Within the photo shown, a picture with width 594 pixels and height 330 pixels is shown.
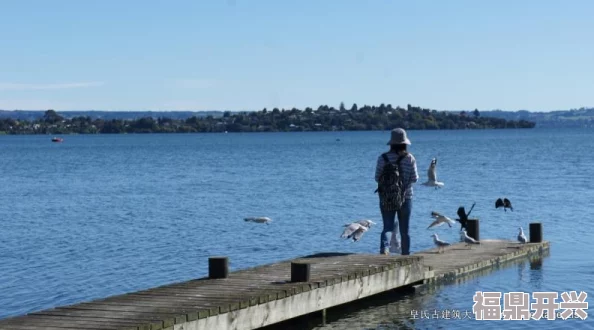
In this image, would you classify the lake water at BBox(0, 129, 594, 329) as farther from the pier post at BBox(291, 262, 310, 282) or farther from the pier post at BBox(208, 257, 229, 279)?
the pier post at BBox(208, 257, 229, 279)

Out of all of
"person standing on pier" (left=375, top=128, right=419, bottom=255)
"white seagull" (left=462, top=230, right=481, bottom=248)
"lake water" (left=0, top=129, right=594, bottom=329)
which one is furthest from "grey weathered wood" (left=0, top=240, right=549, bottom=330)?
"white seagull" (left=462, top=230, right=481, bottom=248)

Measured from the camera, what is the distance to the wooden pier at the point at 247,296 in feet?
44.3

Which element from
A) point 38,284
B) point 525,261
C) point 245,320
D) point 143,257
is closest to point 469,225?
point 525,261

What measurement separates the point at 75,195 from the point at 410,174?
1497 inches

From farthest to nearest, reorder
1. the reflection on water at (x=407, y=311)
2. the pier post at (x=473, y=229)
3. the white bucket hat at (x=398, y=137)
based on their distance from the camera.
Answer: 1. the pier post at (x=473, y=229)
2. the white bucket hat at (x=398, y=137)
3. the reflection on water at (x=407, y=311)

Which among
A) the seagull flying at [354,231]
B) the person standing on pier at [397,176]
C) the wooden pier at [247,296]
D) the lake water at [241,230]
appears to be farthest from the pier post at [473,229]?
the person standing on pier at [397,176]

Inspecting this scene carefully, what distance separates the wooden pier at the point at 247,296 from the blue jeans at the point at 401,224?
43 centimetres

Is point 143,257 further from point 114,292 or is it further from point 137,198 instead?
point 137,198

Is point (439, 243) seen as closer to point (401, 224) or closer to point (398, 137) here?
point (401, 224)

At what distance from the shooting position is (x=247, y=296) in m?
14.9

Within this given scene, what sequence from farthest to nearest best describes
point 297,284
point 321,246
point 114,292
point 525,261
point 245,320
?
1. point 321,246
2. point 525,261
3. point 114,292
4. point 297,284
5. point 245,320

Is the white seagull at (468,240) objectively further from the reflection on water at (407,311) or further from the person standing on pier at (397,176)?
the person standing on pier at (397,176)

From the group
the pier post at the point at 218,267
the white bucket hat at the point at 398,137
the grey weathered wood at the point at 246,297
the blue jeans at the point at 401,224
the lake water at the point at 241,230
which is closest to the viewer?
the grey weathered wood at the point at 246,297

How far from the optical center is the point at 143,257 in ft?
89.6
